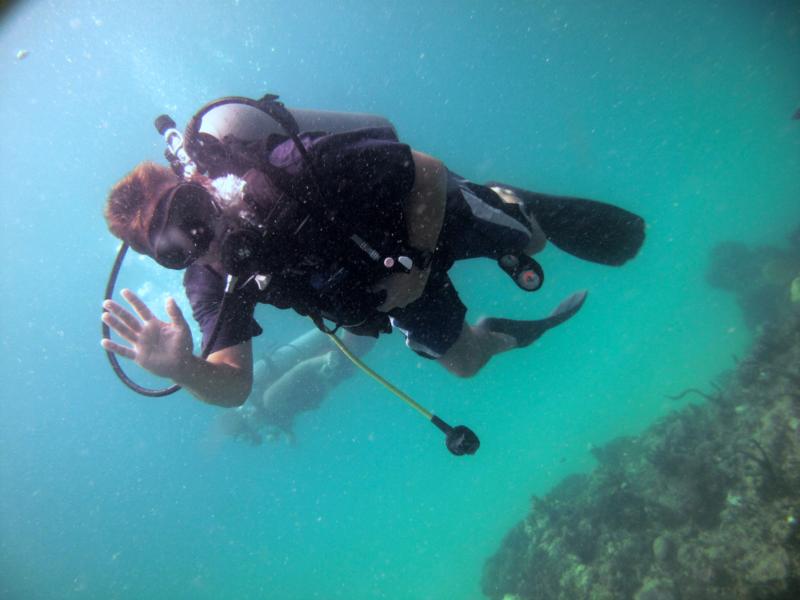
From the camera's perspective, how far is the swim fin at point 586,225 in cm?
332

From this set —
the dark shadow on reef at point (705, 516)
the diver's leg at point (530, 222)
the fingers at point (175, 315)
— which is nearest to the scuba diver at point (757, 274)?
the dark shadow on reef at point (705, 516)

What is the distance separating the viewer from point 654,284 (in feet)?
129

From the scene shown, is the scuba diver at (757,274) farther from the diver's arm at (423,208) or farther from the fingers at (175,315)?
the fingers at (175,315)

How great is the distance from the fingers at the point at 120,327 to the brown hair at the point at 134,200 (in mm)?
393

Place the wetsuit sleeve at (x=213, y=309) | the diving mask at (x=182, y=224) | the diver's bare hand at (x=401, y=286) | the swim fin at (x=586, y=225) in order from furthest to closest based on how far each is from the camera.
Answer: the swim fin at (x=586, y=225) → the wetsuit sleeve at (x=213, y=309) → the diver's bare hand at (x=401, y=286) → the diving mask at (x=182, y=224)

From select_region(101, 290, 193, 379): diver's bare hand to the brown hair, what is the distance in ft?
1.01

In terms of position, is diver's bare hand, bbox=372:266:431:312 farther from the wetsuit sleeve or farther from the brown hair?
the brown hair

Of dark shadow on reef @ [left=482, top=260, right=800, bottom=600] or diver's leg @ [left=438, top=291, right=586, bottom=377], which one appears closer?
diver's leg @ [left=438, top=291, right=586, bottom=377]

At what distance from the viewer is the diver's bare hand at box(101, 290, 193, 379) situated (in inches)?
Answer: 84.7

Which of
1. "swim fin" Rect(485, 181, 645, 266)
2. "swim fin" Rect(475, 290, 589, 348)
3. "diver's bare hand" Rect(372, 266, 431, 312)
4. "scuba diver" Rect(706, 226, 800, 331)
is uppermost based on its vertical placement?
"diver's bare hand" Rect(372, 266, 431, 312)

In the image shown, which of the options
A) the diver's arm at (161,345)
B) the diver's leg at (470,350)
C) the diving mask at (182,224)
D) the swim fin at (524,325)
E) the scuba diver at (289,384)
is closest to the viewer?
the diving mask at (182,224)

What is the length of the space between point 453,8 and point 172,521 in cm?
7885

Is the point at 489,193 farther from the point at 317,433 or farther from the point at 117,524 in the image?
the point at 117,524

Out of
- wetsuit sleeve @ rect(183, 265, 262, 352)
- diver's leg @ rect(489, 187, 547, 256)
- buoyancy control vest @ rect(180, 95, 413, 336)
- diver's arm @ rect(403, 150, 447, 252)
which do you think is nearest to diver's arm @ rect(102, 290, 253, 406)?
wetsuit sleeve @ rect(183, 265, 262, 352)
